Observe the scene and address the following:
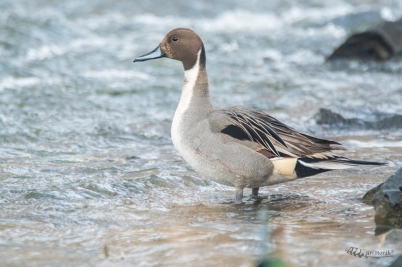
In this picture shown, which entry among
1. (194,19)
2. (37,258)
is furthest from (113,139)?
(194,19)

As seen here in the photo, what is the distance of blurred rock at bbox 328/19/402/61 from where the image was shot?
495 inches

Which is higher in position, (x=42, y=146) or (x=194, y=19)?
(x=194, y=19)

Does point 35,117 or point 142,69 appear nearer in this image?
point 35,117

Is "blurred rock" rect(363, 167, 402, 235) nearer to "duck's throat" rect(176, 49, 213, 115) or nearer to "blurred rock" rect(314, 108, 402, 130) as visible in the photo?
"duck's throat" rect(176, 49, 213, 115)

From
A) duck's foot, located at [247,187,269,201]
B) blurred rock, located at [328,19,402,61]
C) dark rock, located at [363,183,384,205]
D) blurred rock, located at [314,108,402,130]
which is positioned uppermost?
blurred rock, located at [328,19,402,61]

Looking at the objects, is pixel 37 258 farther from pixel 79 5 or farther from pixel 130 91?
pixel 79 5

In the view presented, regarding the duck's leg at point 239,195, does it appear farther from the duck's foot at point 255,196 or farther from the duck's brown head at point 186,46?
the duck's brown head at point 186,46

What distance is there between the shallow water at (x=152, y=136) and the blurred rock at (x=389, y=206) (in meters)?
0.10

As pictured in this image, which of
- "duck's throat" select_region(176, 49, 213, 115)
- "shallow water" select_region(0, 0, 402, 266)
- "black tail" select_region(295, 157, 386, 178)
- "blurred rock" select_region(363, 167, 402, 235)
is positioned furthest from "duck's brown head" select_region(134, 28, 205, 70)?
"blurred rock" select_region(363, 167, 402, 235)

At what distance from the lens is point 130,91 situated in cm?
1008

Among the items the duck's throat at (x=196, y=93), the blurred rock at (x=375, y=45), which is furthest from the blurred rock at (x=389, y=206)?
the blurred rock at (x=375, y=45)

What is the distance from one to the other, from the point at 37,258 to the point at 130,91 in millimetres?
6317

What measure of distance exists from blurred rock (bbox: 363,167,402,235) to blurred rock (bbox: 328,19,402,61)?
333 inches

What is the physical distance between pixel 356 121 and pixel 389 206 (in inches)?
148
